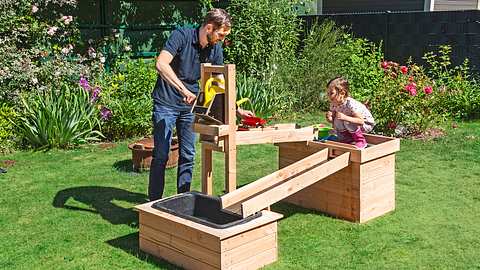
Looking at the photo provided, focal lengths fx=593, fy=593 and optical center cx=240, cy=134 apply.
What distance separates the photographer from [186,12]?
10836 mm

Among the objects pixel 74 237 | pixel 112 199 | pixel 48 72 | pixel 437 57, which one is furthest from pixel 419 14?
pixel 74 237

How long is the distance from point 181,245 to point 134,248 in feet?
1.88

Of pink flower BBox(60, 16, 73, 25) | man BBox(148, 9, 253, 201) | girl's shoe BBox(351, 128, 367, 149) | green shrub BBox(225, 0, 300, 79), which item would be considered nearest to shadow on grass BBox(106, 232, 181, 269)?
man BBox(148, 9, 253, 201)

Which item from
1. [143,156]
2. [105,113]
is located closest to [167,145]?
[143,156]

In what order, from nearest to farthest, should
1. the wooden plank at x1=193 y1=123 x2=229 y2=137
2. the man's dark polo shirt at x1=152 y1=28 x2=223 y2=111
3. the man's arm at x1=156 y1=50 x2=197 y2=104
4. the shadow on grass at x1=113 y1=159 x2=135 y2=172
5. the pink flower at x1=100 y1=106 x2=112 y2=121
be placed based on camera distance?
the wooden plank at x1=193 y1=123 x2=229 y2=137
the man's arm at x1=156 y1=50 x2=197 y2=104
the man's dark polo shirt at x1=152 y1=28 x2=223 y2=111
the shadow on grass at x1=113 y1=159 x2=135 y2=172
the pink flower at x1=100 y1=106 x2=112 y2=121

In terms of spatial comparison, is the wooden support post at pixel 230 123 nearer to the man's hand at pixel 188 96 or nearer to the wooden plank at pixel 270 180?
the wooden plank at pixel 270 180

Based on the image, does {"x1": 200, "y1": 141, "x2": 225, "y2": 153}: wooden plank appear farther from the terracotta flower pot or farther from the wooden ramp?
the terracotta flower pot

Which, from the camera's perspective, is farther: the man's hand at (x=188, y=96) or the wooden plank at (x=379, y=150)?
the wooden plank at (x=379, y=150)

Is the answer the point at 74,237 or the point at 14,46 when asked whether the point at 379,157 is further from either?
the point at 14,46

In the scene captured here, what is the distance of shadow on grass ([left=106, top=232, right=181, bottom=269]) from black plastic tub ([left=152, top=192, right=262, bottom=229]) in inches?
14.0

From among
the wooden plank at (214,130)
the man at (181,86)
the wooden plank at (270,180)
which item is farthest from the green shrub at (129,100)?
the wooden plank at (214,130)

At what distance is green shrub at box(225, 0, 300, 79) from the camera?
1039 centimetres

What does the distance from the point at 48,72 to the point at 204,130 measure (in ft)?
16.1

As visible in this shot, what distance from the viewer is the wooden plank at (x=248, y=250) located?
3.80 m
